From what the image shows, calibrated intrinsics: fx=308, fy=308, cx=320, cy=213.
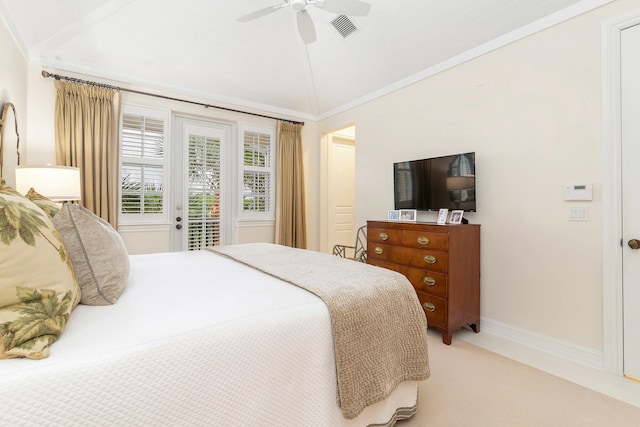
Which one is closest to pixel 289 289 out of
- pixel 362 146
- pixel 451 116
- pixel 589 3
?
pixel 451 116

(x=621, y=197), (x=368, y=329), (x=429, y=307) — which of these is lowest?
(x=429, y=307)

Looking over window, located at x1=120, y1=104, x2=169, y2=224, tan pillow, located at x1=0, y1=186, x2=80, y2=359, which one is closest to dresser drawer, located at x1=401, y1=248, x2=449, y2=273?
tan pillow, located at x1=0, y1=186, x2=80, y2=359

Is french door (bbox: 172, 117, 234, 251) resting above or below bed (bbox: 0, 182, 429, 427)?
above

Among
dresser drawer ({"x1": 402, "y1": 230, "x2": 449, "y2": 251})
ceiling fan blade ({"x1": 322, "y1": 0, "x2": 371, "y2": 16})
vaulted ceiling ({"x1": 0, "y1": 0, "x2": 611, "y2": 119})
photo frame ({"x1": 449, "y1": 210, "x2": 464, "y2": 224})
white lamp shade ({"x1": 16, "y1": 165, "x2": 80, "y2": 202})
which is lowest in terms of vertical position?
dresser drawer ({"x1": 402, "y1": 230, "x2": 449, "y2": 251})

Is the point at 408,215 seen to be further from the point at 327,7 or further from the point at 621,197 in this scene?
the point at 327,7

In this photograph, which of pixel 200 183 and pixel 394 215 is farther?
pixel 200 183

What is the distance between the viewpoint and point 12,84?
265 centimetres

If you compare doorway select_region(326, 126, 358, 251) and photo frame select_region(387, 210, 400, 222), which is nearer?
photo frame select_region(387, 210, 400, 222)

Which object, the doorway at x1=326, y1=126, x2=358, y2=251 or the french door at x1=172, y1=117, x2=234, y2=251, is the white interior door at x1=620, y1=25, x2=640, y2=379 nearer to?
the doorway at x1=326, y1=126, x2=358, y2=251

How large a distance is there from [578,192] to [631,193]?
0.28 meters

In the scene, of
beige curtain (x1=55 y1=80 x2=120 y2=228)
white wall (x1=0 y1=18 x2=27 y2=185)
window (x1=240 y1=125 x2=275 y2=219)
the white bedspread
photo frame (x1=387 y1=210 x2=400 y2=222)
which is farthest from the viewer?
window (x1=240 y1=125 x2=275 y2=219)

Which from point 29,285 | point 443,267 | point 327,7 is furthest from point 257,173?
point 29,285

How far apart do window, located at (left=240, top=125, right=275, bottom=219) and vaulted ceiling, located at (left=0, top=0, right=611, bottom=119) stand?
61cm

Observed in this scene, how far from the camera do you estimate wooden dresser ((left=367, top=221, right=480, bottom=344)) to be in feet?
8.54
